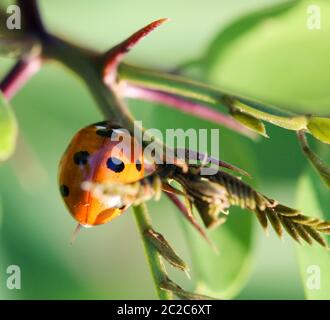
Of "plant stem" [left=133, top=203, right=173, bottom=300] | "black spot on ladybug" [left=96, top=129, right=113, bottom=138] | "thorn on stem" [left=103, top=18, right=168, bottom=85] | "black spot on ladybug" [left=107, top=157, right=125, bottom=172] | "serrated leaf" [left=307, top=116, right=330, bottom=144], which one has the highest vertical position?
"thorn on stem" [left=103, top=18, right=168, bottom=85]

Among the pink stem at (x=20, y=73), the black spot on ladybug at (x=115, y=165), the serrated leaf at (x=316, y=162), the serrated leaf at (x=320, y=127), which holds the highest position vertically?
the pink stem at (x=20, y=73)

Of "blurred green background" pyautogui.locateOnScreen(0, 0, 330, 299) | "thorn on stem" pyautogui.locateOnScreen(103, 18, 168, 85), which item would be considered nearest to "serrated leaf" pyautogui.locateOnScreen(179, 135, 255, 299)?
"blurred green background" pyautogui.locateOnScreen(0, 0, 330, 299)

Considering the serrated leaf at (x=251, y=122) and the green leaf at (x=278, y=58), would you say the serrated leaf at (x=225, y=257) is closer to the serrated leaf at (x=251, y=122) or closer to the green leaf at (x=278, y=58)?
the green leaf at (x=278, y=58)

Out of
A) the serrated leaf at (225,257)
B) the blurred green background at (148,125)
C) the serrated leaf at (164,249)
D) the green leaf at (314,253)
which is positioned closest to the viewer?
the serrated leaf at (164,249)

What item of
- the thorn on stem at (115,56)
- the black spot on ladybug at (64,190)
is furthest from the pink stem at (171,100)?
the black spot on ladybug at (64,190)

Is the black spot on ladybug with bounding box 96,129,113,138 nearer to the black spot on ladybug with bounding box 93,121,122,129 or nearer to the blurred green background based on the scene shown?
the black spot on ladybug with bounding box 93,121,122,129
